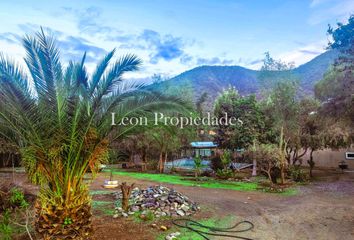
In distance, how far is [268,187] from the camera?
1404 cm

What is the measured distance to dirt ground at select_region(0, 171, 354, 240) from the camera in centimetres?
656

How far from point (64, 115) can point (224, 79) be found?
1394 inches

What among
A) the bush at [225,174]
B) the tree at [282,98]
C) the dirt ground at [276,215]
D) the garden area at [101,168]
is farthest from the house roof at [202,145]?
the dirt ground at [276,215]

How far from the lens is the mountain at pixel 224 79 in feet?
77.5

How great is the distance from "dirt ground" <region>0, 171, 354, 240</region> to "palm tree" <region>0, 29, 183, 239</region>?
1.40 meters

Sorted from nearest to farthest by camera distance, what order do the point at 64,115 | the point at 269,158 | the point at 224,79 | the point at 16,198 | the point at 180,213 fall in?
the point at 64,115 → the point at 180,213 → the point at 16,198 → the point at 269,158 → the point at 224,79

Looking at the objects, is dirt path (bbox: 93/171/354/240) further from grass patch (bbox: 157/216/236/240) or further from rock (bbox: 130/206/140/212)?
rock (bbox: 130/206/140/212)

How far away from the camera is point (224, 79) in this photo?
3897 cm

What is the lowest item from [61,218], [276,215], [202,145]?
[276,215]

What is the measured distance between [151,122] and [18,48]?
2.94 metres

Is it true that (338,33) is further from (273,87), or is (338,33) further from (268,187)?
(273,87)

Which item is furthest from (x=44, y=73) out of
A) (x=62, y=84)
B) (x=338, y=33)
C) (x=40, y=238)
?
(x=338, y=33)

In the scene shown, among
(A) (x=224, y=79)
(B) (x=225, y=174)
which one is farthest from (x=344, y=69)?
(A) (x=224, y=79)

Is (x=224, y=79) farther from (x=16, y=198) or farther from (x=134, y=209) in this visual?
(x=16, y=198)
